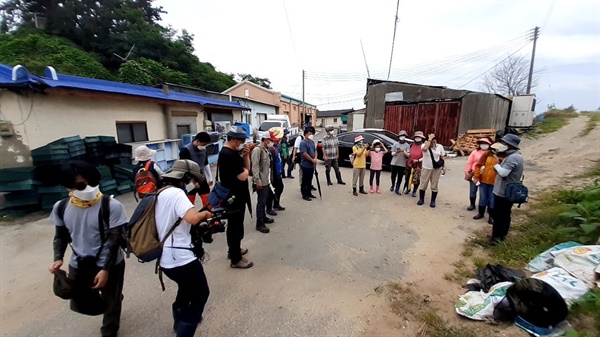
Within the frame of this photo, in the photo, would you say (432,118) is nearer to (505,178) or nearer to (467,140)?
(467,140)

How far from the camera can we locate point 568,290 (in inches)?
88.0

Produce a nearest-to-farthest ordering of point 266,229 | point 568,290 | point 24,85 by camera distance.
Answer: point 568,290
point 266,229
point 24,85

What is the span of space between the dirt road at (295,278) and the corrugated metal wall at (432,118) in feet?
31.1

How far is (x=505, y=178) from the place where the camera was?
3.72m

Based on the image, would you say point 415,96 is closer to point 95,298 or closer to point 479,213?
point 479,213

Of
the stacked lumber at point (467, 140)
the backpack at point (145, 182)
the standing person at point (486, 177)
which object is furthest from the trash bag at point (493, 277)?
the stacked lumber at point (467, 140)

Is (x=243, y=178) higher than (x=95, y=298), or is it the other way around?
(x=243, y=178)

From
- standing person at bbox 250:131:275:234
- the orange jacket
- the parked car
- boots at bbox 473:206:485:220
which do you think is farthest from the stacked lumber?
standing person at bbox 250:131:275:234

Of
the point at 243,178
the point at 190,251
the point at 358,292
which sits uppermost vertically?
the point at 243,178

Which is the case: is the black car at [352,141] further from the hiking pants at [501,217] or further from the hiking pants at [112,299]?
the hiking pants at [112,299]

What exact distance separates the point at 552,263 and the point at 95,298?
4684 mm

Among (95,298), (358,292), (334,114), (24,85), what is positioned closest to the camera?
(95,298)

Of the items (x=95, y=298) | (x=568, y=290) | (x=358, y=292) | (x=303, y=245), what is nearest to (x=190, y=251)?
(x=95, y=298)

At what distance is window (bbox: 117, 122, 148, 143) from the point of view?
24.9 ft
